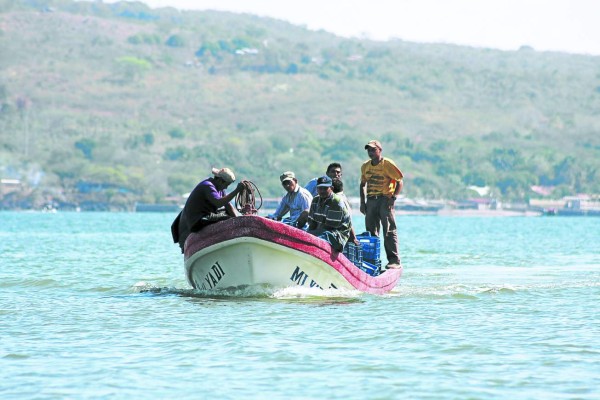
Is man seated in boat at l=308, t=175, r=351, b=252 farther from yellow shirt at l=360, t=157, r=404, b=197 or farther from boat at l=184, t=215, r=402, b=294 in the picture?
yellow shirt at l=360, t=157, r=404, b=197

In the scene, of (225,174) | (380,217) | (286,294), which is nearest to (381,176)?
(380,217)

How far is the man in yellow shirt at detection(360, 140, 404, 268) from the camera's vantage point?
75.3 ft

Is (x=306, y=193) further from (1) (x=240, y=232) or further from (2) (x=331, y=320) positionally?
(2) (x=331, y=320)

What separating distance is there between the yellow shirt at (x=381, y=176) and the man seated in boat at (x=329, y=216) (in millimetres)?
2083

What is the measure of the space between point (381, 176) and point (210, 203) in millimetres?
3615

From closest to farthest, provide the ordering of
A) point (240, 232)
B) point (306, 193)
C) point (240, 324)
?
point (240, 324)
point (240, 232)
point (306, 193)

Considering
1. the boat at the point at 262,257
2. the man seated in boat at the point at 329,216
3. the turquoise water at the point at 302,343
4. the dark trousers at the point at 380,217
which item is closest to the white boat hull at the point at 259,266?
the boat at the point at 262,257

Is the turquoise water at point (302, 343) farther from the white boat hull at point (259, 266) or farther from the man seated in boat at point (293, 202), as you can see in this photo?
the man seated in boat at point (293, 202)

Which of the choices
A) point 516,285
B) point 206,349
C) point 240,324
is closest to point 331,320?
point 240,324

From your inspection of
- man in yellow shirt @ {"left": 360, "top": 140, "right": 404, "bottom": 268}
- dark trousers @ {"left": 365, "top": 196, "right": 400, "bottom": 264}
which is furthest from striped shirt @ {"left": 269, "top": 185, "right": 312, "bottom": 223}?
dark trousers @ {"left": 365, "top": 196, "right": 400, "bottom": 264}

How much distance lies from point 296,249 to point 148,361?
5.19 meters

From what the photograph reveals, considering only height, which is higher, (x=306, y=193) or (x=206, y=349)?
(x=306, y=193)

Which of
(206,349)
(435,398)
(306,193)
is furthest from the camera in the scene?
(306,193)

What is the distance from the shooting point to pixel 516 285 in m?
27.1
